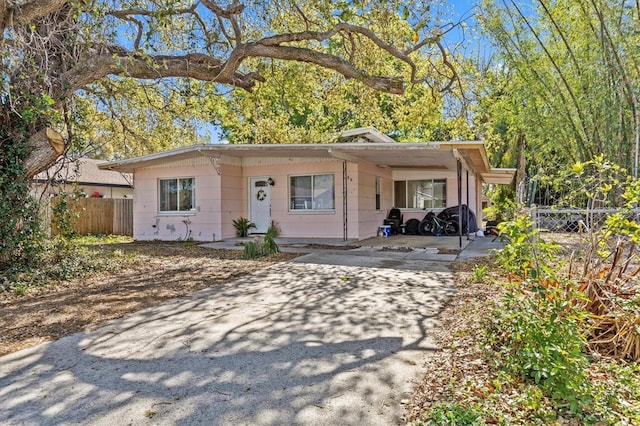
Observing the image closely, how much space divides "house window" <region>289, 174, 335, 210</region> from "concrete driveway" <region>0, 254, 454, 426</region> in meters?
6.88

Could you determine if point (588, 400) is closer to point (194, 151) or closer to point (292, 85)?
point (292, 85)

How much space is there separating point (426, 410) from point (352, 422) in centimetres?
43

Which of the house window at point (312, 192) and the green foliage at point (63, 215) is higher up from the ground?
the house window at point (312, 192)

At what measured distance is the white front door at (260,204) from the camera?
41.0ft

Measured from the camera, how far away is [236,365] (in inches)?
117

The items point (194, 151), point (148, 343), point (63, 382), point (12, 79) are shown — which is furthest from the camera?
point (194, 151)

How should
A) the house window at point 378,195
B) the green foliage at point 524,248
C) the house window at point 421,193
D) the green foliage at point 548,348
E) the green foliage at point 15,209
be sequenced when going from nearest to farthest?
the green foliage at point 548,348 → the green foliage at point 524,248 → the green foliage at point 15,209 → the house window at point 378,195 → the house window at point 421,193

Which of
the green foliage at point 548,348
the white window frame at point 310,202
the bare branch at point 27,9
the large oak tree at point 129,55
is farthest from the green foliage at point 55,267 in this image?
the green foliage at point 548,348

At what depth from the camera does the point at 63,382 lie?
8.87 ft

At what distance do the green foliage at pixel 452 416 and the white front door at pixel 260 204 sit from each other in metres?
10.5

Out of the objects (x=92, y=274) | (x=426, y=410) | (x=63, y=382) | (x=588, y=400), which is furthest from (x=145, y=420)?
(x=92, y=274)

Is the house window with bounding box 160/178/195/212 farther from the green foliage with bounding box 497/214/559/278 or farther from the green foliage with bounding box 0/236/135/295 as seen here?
the green foliage with bounding box 497/214/559/278

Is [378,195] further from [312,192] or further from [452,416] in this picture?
[452,416]

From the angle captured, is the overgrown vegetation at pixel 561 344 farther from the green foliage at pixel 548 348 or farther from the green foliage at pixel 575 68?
the green foliage at pixel 575 68
